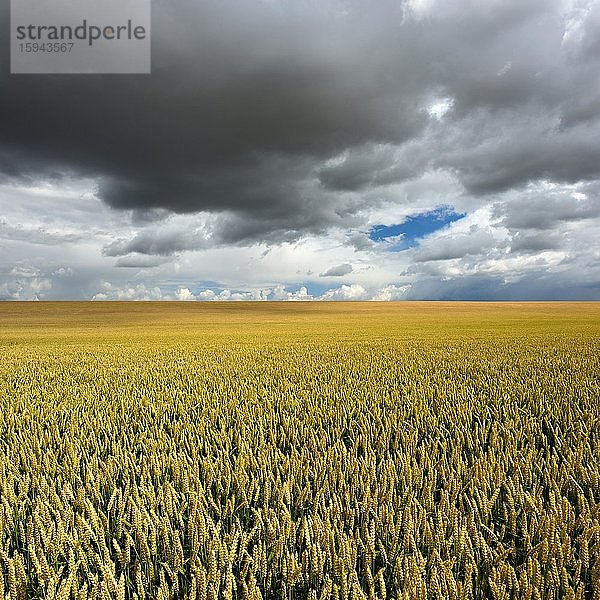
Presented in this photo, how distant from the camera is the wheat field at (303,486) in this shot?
273 cm

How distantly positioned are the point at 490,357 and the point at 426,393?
255 inches

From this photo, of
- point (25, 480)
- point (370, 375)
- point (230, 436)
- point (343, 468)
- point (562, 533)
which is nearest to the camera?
point (562, 533)

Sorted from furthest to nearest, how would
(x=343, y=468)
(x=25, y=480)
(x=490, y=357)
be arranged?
(x=490, y=357) < (x=343, y=468) < (x=25, y=480)

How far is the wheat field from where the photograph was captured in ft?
8.96

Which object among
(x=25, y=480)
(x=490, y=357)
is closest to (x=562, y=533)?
(x=25, y=480)

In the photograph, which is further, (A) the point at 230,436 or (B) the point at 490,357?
(B) the point at 490,357

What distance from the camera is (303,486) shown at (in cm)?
426

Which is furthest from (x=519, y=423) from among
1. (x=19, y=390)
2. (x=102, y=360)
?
(x=102, y=360)

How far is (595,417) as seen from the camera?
6781 mm

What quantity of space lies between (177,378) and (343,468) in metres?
7.47

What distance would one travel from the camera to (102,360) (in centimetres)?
1475

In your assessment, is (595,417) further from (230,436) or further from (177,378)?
(177,378)

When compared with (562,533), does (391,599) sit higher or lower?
lower

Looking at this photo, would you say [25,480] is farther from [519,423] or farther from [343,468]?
[519,423]
